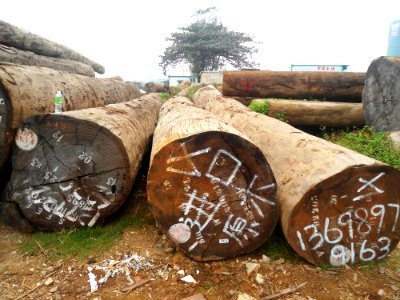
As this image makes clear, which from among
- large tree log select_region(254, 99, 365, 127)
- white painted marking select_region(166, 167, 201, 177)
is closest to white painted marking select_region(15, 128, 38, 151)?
white painted marking select_region(166, 167, 201, 177)

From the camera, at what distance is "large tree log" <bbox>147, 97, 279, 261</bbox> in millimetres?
2461

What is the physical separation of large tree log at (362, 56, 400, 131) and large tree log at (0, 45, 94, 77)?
21.1ft

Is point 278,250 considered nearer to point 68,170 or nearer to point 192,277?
point 192,277

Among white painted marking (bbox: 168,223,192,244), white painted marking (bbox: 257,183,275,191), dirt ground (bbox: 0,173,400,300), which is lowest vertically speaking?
dirt ground (bbox: 0,173,400,300)

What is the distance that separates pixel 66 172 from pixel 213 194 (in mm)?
1496

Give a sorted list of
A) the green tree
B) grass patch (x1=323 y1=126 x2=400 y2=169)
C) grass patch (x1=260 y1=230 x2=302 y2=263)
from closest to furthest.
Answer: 1. grass patch (x1=260 y1=230 x2=302 y2=263)
2. grass patch (x1=323 y1=126 x2=400 y2=169)
3. the green tree

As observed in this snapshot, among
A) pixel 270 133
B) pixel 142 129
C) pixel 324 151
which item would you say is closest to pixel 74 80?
pixel 142 129

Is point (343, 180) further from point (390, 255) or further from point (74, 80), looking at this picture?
point (74, 80)

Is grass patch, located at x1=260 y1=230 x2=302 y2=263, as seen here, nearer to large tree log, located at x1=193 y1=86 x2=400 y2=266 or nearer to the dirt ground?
the dirt ground

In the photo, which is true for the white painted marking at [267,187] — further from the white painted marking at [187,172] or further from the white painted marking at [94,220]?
the white painted marking at [94,220]

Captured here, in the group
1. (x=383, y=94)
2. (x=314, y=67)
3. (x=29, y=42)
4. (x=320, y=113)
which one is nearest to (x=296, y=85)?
(x=320, y=113)

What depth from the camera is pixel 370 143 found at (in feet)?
16.9

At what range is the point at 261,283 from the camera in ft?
8.27

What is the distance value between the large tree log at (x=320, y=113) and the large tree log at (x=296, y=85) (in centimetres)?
67
